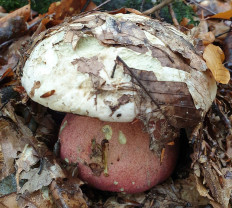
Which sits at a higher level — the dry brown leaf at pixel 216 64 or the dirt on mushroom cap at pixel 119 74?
the dirt on mushroom cap at pixel 119 74

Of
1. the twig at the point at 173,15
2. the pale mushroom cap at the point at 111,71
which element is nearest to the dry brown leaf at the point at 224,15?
the twig at the point at 173,15

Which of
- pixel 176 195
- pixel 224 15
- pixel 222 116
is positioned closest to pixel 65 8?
pixel 224 15

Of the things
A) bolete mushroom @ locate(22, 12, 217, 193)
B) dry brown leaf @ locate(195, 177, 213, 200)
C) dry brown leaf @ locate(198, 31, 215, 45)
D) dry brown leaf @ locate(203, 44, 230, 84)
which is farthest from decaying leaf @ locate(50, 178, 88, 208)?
dry brown leaf @ locate(198, 31, 215, 45)

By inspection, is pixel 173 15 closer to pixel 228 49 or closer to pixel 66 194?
pixel 228 49

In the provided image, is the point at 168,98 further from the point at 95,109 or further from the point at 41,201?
the point at 41,201

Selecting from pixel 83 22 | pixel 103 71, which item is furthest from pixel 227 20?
pixel 103 71

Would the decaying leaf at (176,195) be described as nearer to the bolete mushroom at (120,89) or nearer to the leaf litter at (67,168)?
the leaf litter at (67,168)
